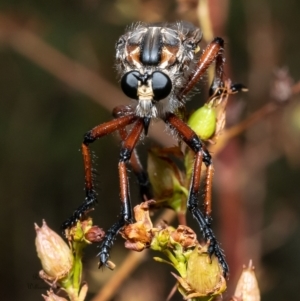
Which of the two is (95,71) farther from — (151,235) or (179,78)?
(151,235)

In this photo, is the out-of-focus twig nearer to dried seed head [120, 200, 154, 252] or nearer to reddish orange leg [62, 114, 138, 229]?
reddish orange leg [62, 114, 138, 229]

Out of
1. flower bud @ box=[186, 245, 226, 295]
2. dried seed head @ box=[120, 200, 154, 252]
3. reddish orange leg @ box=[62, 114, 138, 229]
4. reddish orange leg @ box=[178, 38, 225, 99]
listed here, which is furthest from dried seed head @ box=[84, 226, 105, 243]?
reddish orange leg @ box=[178, 38, 225, 99]

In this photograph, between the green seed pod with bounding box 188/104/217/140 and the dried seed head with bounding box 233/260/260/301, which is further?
the green seed pod with bounding box 188/104/217/140

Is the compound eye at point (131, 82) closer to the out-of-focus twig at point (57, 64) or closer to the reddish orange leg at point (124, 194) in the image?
the reddish orange leg at point (124, 194)

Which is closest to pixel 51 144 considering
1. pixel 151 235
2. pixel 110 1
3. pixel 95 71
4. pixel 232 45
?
pixel 95 71

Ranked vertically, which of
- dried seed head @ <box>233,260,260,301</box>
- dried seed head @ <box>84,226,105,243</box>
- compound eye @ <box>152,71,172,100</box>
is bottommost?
dried seed head @ <box>233,260,260,301</box>

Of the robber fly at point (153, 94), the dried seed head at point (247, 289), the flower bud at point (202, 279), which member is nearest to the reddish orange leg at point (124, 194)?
the robber fly at point (153, 94)

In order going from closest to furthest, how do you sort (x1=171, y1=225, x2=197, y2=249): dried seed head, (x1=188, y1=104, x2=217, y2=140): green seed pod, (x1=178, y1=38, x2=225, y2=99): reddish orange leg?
(x1=171, y1=225, x2=197, y2=249): dried seed head < (x1=188, y1=104, x2=217, y2=140): green seed pod < (x1=178, y1=38, x2=225, y2=99): reddish orange leg
